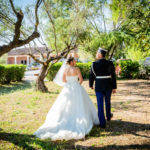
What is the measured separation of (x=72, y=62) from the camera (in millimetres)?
4969

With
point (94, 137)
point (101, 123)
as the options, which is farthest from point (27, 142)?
point (101, 123)

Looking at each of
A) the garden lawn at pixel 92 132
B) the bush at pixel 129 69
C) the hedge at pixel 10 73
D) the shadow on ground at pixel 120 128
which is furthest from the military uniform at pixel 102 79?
the bush at pixel 129 69

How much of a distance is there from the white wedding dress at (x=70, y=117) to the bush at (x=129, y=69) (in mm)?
13813

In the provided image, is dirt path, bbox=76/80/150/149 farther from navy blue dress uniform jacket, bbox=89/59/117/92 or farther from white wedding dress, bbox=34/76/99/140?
navy blue dress uniform jacket, bbox=89/59/117/92

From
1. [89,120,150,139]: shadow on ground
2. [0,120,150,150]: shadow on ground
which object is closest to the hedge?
[0,120,150,150]: shadow on ground

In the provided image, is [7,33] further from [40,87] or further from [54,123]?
[54,123]

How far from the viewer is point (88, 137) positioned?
400 centimetres

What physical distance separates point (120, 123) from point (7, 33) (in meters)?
6.80

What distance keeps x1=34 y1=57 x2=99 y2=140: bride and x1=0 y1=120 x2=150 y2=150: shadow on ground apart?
171mm

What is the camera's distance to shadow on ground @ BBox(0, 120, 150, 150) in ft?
11.6

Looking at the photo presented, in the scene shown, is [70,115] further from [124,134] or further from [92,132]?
[124,134]

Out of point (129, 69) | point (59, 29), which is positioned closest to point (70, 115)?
point (59, 29)

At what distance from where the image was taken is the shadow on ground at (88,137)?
11.6 ft

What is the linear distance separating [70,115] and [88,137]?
775 mm
